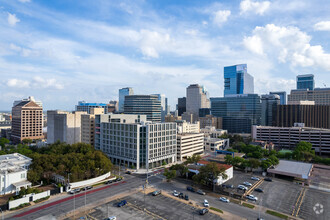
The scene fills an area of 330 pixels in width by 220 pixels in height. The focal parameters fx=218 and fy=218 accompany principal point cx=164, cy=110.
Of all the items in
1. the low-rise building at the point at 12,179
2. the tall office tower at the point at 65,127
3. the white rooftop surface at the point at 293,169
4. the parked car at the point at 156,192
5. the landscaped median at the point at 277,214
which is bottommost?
the landscaped median at the point at 277,214

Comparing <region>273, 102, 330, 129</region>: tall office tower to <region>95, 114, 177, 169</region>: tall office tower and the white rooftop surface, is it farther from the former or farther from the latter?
<region>95, 114, 177, 169</region>: tall office tower

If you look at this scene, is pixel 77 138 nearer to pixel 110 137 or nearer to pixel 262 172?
pixel 110 137

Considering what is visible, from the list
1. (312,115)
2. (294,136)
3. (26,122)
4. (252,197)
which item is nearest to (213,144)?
(294,136)

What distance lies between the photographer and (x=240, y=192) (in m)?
63.4

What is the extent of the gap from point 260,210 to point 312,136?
355 ft

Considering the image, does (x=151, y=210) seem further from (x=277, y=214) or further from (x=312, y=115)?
(x=312, y=115)

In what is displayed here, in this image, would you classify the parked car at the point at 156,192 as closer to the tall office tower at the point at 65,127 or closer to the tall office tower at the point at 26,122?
the tall office tower at the point at 65,127

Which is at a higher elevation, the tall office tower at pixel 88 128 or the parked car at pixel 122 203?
the tall office tower at pixel 88 128

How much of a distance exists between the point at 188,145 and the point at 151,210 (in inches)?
2608

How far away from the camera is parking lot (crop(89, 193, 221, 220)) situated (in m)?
48.2

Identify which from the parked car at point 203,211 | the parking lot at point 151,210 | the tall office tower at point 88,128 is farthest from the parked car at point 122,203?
the tall office tower at point 88,128

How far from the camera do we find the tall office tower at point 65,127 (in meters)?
127

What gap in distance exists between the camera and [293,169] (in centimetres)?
8225

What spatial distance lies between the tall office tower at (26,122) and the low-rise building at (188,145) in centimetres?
12031
